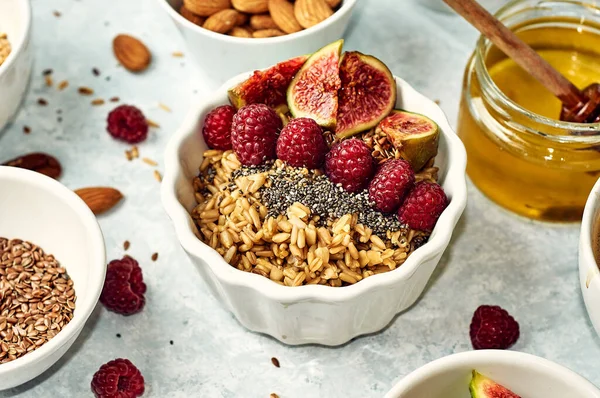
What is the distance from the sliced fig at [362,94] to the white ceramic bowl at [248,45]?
17cm

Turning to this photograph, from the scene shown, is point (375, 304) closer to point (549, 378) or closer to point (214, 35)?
point (549, 378)

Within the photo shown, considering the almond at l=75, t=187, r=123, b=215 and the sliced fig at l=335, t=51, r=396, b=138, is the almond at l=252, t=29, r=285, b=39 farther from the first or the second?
the almond at l=75, t=187, r=123, b=215

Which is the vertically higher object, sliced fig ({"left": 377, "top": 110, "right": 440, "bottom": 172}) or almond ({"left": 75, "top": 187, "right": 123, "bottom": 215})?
sliced fig ({"left": 377, "top": 110, "right": 440, "bottom": 172})

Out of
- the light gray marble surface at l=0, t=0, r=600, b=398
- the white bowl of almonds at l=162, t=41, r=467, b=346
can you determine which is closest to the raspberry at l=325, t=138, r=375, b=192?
the white bowl of almonds at l=162, t=41, r=467, b=346

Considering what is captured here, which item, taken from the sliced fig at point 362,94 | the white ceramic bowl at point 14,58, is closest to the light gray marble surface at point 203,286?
the white ceramic bowl at point 14,58

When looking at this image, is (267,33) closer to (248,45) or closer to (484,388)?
(248,45)

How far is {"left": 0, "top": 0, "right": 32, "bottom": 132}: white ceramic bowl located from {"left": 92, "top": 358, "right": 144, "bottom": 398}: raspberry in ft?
2.11

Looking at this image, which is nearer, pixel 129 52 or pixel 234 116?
pixel 234 116

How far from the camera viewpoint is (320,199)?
1.57 meters

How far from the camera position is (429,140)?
1604 mm

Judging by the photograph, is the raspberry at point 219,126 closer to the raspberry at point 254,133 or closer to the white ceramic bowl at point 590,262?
the raspberry at point 254,133

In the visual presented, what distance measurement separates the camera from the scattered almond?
192cm

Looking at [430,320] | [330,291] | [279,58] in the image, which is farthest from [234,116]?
[430,320]

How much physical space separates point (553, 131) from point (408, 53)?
57 cm
